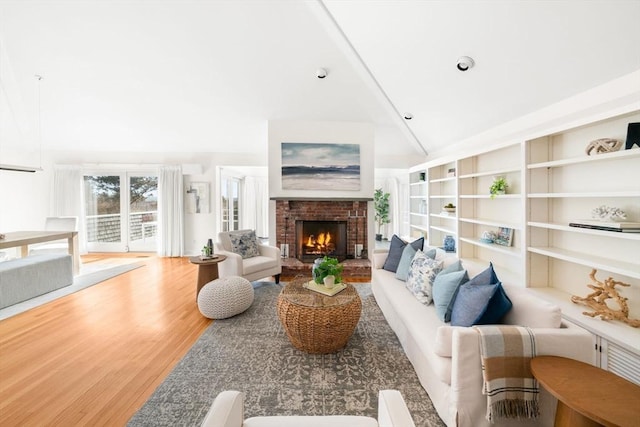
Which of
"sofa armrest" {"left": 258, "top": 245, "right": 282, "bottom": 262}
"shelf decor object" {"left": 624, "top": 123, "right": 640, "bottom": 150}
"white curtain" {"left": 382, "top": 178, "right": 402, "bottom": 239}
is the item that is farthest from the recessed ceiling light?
"white curtain" {"left": 382, "top": 178, "right": 402, "bottom": 239}

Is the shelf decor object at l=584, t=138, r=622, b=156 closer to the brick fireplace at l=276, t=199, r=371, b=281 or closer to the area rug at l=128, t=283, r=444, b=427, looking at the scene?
the area rug at l=128, t=283, r=444, b=427

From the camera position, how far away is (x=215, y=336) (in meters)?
2.69

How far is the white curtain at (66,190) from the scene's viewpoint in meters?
6.36

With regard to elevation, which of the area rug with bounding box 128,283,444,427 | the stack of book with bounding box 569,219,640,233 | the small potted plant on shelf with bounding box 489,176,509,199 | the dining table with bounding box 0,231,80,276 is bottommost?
the area rug with bounding box 128,283,444,427

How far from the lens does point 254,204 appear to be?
898 centimetres

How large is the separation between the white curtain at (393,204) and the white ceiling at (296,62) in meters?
3.06

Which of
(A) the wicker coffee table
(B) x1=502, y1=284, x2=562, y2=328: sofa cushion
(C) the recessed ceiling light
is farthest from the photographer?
(C) the recessed ceiling light

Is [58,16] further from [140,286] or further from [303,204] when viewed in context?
[303,204]

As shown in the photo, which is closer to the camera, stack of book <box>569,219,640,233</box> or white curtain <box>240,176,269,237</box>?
stack of book <box>569,219,640,233</box>

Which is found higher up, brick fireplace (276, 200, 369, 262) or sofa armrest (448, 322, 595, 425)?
brick fireplace (276, 200, 369, 262)

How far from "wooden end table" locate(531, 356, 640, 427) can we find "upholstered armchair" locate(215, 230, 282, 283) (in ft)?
10.7

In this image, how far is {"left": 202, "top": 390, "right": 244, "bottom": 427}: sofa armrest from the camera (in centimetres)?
94

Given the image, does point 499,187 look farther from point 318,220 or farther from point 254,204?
point 254,204

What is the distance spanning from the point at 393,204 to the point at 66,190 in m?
8.57
